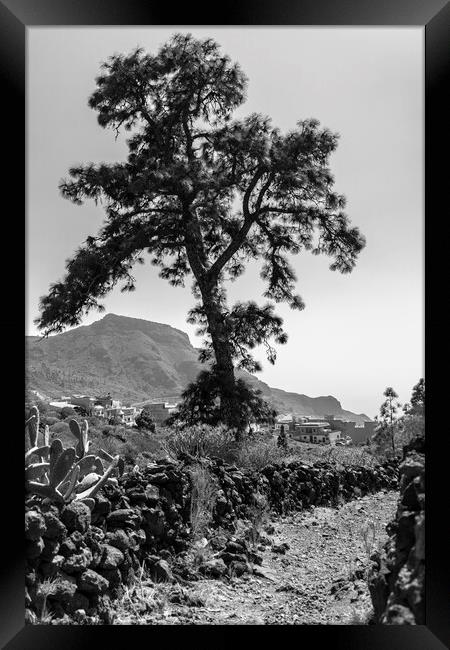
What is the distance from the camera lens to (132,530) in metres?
2.38

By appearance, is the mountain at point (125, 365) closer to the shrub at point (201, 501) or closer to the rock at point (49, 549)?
the shrub at point (201, 501)

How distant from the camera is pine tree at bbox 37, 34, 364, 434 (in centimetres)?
490

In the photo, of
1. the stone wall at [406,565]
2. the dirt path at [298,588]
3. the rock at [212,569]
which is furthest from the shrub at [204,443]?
the stone wall at [406,565]

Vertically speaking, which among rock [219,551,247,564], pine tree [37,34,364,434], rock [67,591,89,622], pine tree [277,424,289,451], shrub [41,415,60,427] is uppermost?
pine tree [37,34,364,434]

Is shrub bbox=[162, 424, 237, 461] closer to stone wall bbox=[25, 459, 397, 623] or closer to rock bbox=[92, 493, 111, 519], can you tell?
stone wall bbox=[25, 459, 397, 623]

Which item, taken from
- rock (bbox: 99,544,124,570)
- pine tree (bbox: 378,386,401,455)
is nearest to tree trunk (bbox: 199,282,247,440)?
pine tree (bbox: 378,386,401,455)

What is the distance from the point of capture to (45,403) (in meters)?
5.18

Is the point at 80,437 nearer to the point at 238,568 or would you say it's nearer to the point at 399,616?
the point at 238,568

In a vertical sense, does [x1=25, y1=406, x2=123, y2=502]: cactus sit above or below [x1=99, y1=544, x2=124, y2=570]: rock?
above

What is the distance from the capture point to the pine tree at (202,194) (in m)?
4.90

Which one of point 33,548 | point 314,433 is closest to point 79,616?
point 33,548

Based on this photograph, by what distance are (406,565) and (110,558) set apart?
3.72ft

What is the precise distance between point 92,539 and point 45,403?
329 centimetres
